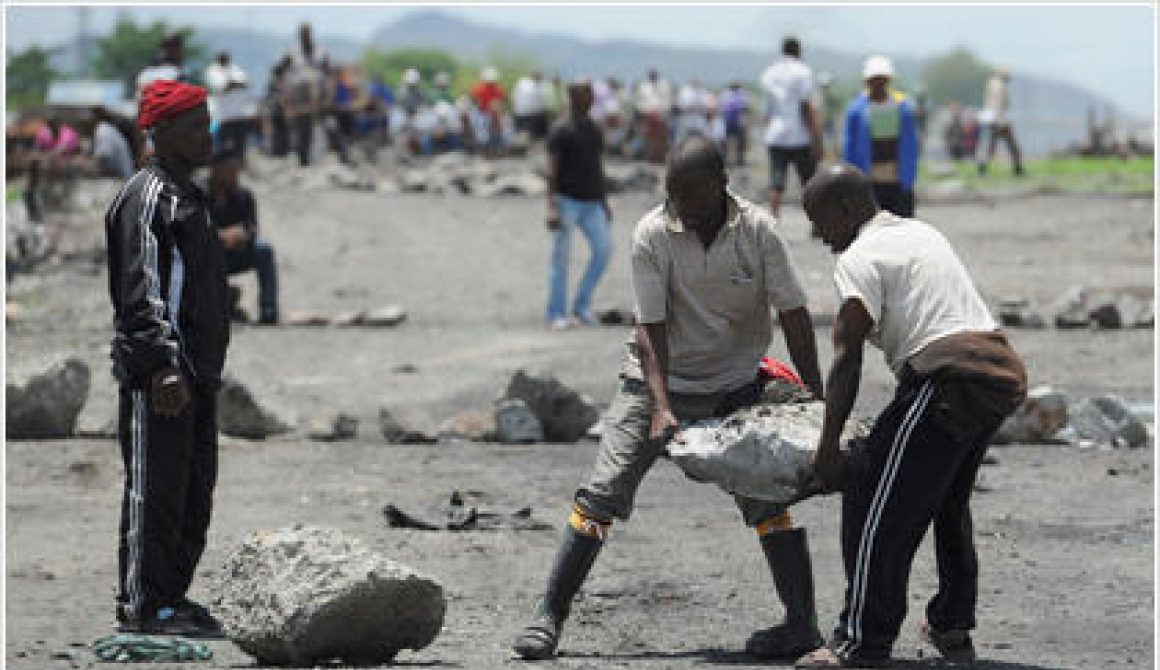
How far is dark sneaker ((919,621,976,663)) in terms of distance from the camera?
7.85 metres

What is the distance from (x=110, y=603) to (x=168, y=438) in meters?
1.33

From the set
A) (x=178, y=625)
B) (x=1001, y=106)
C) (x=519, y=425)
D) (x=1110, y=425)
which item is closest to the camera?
(x=178, y=625)

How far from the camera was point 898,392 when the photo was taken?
7504 millimetres

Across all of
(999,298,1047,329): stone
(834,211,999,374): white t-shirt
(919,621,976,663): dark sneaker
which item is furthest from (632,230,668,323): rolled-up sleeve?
(999,298,1047,329): stone

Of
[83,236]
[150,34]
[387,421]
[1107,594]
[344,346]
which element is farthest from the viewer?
[150,34]

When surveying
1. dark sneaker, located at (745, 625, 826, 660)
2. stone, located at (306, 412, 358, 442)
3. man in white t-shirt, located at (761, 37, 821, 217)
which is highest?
dark sneaker, located at (745, 625, 826, 660)

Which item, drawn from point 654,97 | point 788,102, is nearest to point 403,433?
point 788,102

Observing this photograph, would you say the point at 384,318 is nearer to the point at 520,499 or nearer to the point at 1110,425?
the point at 1110,425

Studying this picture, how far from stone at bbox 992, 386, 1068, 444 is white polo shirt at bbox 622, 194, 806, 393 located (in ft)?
17.7

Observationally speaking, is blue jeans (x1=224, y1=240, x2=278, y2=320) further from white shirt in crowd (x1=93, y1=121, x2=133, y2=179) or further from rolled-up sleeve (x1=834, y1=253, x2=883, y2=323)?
rolled-up sleeve (x1=834, y1=253, x2=883, y2=323)

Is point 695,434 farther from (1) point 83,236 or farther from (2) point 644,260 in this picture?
(1) point 83,236

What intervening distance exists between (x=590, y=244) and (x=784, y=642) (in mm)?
9960

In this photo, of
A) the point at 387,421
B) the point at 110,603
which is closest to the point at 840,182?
the point at 110,603

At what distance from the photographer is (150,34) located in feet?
380
